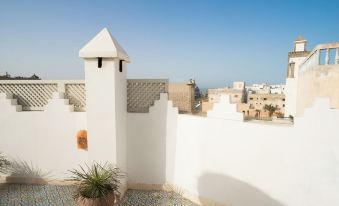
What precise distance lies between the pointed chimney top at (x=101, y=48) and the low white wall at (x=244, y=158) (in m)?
1.82

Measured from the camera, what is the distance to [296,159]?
3814 millimetres

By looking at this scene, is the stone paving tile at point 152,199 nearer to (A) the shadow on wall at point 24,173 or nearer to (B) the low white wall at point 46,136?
(B) the low white wall at point 46,136

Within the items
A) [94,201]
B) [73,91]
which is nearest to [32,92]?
[73,91]

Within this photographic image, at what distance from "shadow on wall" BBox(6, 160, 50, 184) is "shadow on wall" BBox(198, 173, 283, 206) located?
4556 mm

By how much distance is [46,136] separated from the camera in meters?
5.93

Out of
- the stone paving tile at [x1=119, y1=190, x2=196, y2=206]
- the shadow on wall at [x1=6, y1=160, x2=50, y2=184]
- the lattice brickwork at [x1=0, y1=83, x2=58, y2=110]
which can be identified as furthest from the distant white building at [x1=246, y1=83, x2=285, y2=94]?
the shadow on wall at [x1=6, y1=160, x2=50, y2=184]

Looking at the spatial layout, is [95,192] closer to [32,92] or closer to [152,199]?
[152,199]

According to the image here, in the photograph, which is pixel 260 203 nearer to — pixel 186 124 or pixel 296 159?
pixel 296 159

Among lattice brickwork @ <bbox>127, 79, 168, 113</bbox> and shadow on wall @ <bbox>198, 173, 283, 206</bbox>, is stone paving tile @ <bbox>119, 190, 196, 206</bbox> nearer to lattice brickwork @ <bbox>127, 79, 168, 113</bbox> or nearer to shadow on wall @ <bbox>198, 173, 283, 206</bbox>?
shadow on wall @ <bbox>198, 173, 283, 206</bbox>

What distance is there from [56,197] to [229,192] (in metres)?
4.37

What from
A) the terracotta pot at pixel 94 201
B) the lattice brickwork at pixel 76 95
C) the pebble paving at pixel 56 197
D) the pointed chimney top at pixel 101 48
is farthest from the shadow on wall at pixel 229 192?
the lattice brickwork at pixel 76 95

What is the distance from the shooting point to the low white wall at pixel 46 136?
19.1ft

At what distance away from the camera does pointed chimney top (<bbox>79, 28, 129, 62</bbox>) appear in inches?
188

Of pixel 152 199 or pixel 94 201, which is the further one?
pixel 152 199
